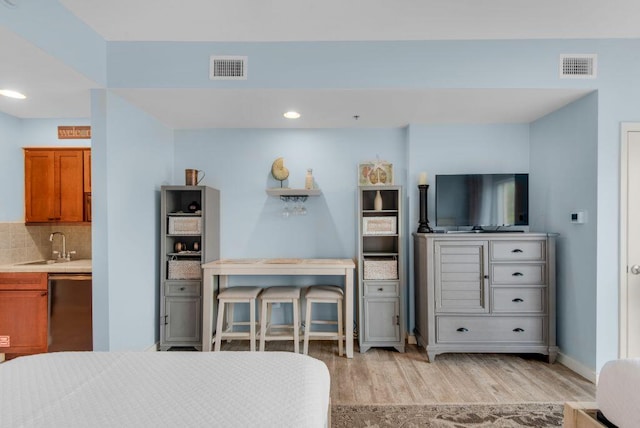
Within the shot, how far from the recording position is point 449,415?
7.79 feet

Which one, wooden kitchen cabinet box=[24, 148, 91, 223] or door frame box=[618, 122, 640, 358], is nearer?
door frame box=[618, 122, 640, 358]

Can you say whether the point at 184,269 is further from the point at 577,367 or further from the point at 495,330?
the point at 577,367

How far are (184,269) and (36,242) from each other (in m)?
1.64

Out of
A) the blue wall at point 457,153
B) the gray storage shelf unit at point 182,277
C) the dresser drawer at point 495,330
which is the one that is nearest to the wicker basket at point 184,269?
the gray storage shelf unit at point 182,277

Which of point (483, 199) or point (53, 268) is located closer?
point (53, 268)

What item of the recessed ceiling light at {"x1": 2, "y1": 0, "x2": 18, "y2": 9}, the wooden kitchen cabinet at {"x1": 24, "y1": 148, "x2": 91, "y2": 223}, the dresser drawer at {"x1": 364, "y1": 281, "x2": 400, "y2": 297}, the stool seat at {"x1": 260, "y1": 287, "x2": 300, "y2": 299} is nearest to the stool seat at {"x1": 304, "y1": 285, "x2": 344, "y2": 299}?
the stool seat at {"x1": 260, "y1": 287, "x2": 300, "y2": 299}

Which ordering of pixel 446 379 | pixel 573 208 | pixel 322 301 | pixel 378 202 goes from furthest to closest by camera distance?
pixel 378 202, pixel 322 301, pixel 573 208, pixel 446 379

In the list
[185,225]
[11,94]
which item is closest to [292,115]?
[185,225]

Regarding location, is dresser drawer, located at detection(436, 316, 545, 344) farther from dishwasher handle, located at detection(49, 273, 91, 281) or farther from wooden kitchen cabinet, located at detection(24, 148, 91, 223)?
wooden kitchen cabinet, located at detection(24, 148, 91, 223)

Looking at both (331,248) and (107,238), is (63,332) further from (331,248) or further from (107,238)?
(331,248)

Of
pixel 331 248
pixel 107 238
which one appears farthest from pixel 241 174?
pixel 107 238

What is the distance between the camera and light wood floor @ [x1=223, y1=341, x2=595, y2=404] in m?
2.61

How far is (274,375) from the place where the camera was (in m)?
1.41

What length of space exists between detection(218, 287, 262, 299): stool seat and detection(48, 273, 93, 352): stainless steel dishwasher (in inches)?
44.1
